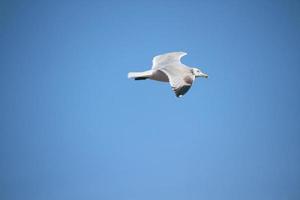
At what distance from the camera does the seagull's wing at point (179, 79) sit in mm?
3759

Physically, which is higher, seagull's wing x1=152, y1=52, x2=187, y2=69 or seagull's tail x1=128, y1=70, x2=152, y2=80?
seagull's wing x1=152, y1=52, x2=187, y2=69

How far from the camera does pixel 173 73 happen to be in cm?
421

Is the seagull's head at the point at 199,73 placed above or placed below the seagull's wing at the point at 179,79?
above

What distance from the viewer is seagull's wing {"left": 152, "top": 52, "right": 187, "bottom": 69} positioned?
4712 mm

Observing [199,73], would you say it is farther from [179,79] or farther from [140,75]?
[179,79]

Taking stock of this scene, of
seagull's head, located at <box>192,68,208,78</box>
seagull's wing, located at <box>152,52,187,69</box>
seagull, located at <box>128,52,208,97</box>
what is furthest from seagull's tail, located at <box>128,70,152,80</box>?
seagull's head, located at <box>192,68,208,78</box>

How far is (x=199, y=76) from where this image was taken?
4738mm

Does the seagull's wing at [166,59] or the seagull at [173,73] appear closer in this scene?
the seagull at [173,73]

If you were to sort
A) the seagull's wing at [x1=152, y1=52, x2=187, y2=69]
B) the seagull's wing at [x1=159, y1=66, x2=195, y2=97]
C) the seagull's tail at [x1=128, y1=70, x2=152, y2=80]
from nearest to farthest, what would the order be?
1. the seagull's wing at [x1=159, y1=66, x2=195, y2=97]
2. the seagull's tail at [x1=128, y1=70, x2=152, y2=80]
3. the seagull's wing at [x1=152, y1=52, x2=187, y2=69]

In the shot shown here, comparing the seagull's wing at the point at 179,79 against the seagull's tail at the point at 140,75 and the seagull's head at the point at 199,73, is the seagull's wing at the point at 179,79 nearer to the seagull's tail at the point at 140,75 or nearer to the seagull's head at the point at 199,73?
the seagull's tail at the point at 140,75

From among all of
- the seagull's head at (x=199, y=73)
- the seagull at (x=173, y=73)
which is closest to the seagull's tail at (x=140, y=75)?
the seagull at (x=173, y=73)

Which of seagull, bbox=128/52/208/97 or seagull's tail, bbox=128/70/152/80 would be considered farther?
seagull's tail, bbox=128/70/152/80

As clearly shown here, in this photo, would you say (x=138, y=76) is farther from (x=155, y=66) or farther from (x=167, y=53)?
(x=167, y=53)

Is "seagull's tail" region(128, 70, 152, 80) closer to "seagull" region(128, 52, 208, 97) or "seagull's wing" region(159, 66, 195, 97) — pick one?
"seagull" region(128, 52, 208, 97)
